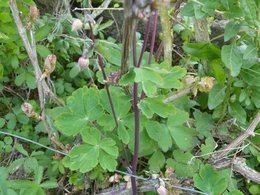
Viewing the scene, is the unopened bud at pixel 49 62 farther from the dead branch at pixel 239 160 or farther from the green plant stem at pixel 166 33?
the dead branch at pixel 239 160

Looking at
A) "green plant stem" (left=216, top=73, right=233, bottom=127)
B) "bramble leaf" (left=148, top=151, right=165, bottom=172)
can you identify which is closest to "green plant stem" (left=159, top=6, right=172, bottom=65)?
"green plant stem" (left=216, top=73, right=233, bottom=127)

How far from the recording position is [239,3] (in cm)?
191

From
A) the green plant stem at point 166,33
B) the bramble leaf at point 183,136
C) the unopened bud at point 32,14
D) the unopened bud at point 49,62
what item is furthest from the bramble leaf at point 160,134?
the unopened bud at point 32,14

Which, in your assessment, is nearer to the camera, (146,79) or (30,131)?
(146,79)

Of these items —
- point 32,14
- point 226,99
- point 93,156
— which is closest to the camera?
point 93,156

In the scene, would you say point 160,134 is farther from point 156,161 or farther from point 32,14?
point 32,14

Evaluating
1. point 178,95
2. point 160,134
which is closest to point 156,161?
point 160,134

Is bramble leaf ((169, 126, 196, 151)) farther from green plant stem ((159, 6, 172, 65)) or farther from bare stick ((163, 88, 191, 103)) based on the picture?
green plant stem ((159, 6, 172, 65))

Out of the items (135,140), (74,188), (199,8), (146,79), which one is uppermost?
(199,8)

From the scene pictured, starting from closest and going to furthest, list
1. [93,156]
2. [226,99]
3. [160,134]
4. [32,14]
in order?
[93,156] < [32,14] < [160,134] < [226,99]

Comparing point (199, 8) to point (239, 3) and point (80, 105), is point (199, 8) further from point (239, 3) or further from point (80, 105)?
point (80, 105)

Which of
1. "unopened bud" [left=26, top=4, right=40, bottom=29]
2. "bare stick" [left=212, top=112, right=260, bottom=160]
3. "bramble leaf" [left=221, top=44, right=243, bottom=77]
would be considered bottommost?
"bare stick" [left=212, top=112, right=260, bottom=160]

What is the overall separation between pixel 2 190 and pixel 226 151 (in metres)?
0.99

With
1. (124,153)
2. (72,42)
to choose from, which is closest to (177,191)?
(124,153)
